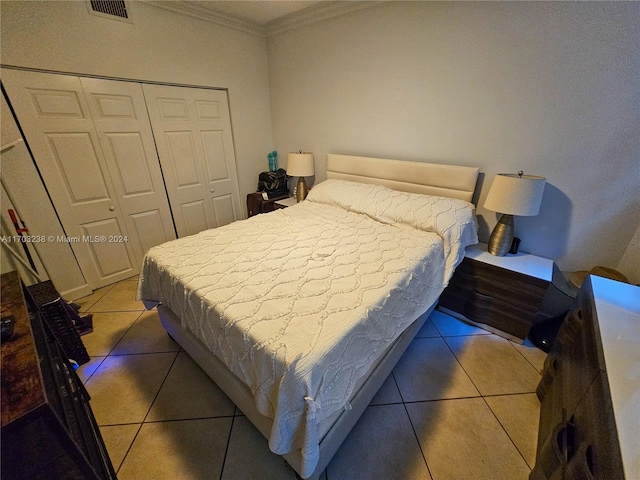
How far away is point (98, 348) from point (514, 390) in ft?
9.38

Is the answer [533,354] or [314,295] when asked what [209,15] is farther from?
[533,354]

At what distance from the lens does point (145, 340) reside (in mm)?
1950

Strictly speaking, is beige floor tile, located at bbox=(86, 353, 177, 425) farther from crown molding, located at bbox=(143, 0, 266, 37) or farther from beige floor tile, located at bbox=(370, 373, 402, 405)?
crown molding, located at bbox=(143, 0, 266, 37)

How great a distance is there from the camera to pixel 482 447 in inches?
51.0

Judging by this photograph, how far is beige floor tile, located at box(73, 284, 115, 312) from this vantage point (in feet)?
7.60

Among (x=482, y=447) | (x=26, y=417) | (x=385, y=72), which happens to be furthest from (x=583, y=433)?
(x=385, y=72)

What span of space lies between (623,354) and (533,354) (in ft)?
3.67

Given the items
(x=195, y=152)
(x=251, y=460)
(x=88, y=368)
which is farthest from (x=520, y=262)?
(x=195, y=152)

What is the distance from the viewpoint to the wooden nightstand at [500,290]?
1736mm

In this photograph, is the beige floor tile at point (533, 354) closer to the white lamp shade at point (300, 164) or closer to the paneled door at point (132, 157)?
the white lamp shade at point (300, 164)

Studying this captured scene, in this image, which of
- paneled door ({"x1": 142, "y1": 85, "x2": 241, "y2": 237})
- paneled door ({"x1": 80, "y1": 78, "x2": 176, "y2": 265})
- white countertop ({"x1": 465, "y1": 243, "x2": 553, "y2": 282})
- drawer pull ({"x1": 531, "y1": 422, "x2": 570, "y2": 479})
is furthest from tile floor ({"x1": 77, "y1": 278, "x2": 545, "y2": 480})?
paneled door ({"x1": 142, "y1": 85, "x2": 241, "y2": 237})

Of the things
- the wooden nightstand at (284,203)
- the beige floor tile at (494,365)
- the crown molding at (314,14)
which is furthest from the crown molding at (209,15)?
the beige floor tile at (494,365)

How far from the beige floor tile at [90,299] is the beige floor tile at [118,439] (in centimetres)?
137

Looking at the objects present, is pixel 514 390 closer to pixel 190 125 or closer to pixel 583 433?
pixel 583 433
